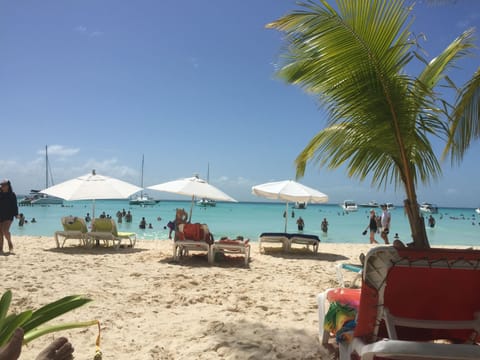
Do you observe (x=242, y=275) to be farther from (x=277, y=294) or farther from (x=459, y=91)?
(x=459, y=91)

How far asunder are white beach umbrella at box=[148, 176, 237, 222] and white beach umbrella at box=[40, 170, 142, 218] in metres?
1.23

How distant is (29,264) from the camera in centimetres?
655

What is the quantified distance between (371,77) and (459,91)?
111 centimetres

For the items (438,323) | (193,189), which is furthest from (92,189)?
(438,323)

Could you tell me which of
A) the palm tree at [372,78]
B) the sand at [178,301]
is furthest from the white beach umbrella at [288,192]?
the palm tree at [372,78]

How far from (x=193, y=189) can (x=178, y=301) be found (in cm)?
443

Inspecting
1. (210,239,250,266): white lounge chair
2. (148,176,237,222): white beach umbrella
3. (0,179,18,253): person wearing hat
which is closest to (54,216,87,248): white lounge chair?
(0,179,18,253): person wearing hat

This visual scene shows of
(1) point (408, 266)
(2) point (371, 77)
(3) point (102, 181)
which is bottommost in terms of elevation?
(1) point (408, 266)

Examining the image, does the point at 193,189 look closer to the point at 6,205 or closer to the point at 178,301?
the point at 6,205

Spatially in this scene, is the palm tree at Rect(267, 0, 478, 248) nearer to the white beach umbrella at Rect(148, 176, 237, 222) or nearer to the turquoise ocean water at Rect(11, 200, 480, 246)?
the white beach umbrella at Rect(148, 176, 237, 222)

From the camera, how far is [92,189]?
31.5 ft

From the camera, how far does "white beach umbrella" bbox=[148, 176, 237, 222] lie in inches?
339

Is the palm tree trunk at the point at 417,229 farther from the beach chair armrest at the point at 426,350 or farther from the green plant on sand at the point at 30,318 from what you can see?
the green plant on sand at the point at 30,318

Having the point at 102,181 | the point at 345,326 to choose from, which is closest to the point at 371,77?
the point at 345,326
